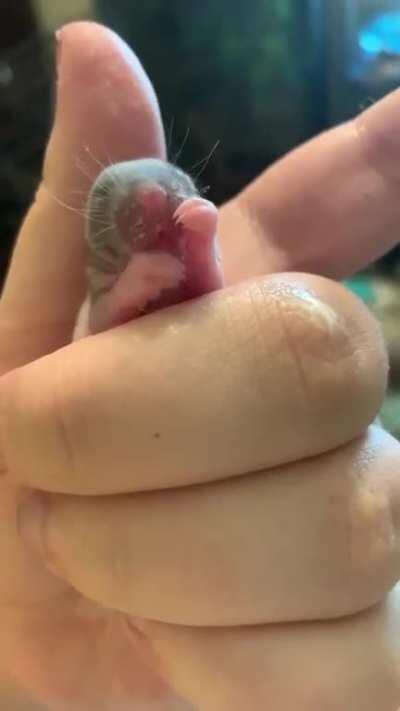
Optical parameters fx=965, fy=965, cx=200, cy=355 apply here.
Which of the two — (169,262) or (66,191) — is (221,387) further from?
(66,191)

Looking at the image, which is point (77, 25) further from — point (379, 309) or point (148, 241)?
point (379, 309)

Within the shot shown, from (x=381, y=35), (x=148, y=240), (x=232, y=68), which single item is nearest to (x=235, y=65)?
(x=232, y=68)

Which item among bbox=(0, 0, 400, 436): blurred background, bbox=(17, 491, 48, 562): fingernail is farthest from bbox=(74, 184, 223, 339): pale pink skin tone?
bbox=(0, 0, 400, 436): blurred background

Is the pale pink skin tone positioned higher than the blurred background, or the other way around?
the pale pink skin tone

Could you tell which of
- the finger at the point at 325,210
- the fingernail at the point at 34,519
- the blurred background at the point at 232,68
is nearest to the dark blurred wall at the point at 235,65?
the blurred background at the point at 232,68

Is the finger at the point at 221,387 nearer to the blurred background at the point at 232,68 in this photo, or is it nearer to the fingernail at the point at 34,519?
the fingernail at the point at 34,519

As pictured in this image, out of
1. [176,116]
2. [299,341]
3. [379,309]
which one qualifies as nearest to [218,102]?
[176,116]

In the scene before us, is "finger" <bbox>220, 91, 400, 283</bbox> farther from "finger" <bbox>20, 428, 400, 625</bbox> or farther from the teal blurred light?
the teal blurred light
